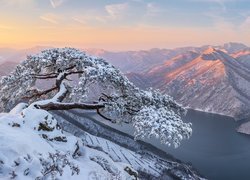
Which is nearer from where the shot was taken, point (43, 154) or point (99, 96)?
point (43, 154)

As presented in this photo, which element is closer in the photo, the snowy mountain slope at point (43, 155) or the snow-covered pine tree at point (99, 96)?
the snowy mountain slope at point (43, 155)

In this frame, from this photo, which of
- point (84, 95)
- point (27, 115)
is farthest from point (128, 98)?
point (27, 115)

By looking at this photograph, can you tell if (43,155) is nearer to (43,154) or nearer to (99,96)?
(43,154)

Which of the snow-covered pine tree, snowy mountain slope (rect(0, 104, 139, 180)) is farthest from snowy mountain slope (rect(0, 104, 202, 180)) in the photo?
the snow-covered pine tree

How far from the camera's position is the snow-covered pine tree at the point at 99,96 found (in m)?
21.5

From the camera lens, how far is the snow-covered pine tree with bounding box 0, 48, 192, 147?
70.4 feet

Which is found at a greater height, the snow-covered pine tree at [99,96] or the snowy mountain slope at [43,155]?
the snow-covered pine tree at [99,96]

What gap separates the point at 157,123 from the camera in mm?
20359

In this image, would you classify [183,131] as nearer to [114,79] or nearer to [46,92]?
[114,79]

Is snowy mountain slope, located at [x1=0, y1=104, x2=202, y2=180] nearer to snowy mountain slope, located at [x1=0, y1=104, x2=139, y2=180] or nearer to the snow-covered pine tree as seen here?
snowy mountain slope, located at [x1=0, y1=104, x2=139, y2=180]

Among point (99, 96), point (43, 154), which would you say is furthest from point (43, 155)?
point (99, 96)

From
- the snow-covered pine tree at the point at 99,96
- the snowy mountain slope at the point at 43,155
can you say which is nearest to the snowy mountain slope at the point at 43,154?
the snowy mountain slope at the point at 43,155

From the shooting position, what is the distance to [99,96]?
26516 mm

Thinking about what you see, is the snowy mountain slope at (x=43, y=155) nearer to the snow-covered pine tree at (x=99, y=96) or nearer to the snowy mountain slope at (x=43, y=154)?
the snowy mountain slope at (x=43, y=154)
